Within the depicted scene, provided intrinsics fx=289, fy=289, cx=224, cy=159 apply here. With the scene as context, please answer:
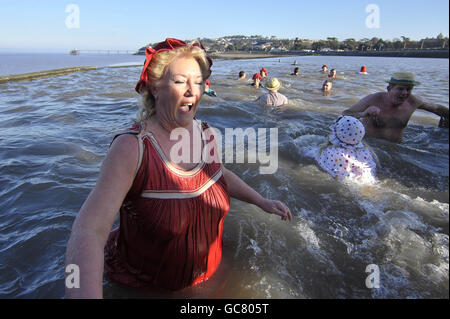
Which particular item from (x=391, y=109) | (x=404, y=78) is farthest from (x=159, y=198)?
(x=391, y=109)

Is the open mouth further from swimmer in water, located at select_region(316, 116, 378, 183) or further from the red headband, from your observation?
swimmer in water, located at select_region(316, 116, 378, 183)

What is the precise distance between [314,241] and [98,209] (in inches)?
94.0

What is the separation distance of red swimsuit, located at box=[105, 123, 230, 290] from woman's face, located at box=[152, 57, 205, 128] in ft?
0.72

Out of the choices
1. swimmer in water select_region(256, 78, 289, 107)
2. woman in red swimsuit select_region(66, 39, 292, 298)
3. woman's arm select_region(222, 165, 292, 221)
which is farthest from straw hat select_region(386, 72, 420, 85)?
swimmer in water select_region(256, 78, 289, 107)

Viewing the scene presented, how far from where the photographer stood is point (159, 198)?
169cm

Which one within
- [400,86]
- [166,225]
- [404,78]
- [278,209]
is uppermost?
[404,78]

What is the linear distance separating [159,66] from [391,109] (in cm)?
528

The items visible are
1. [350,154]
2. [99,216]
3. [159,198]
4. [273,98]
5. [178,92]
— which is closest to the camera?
[99,216]

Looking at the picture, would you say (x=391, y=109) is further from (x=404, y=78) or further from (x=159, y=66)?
(x=159, y=66)

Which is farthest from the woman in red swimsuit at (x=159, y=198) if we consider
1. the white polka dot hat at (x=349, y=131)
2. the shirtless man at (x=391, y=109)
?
the shirtless man at (x=391, y=109)

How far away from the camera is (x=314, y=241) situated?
3127mm

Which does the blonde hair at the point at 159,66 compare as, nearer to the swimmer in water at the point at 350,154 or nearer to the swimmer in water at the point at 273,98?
the swimmer in water at the point at 350,154

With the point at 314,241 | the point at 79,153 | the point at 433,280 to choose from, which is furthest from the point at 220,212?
the point at 79,153
